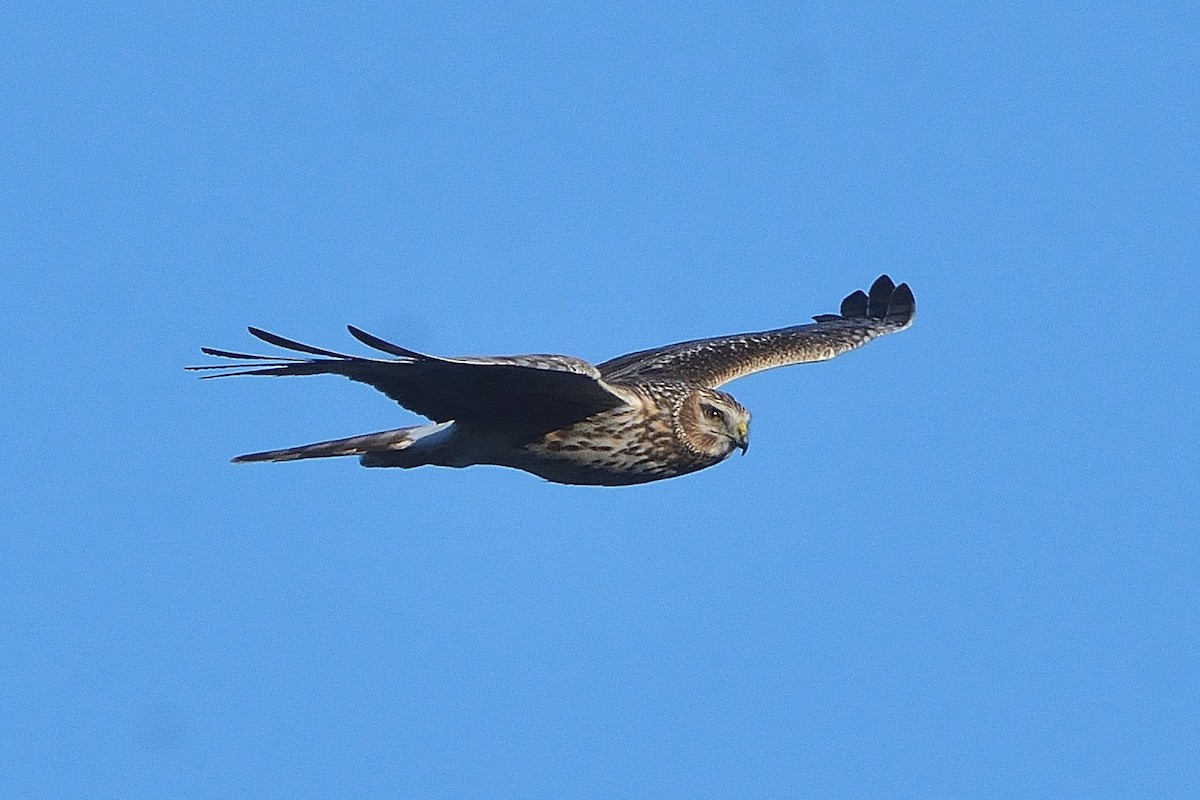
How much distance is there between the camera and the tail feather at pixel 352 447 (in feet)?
38.0

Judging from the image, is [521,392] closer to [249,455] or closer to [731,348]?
[249,455]

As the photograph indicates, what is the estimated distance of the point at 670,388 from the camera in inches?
475

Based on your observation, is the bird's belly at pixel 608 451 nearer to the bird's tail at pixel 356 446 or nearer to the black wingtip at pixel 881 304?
the bird's tail at pixel 356 446

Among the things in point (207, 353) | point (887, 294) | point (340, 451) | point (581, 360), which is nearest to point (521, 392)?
point (581, 360)

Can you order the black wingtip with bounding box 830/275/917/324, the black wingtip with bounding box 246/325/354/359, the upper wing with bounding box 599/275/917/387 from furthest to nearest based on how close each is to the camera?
1. the black wingtip with bounding box 830/275/917/324
2. the upper wing with bounding box 599/275/917/387
3. the black wingtip with bounding box 246/325/354/359

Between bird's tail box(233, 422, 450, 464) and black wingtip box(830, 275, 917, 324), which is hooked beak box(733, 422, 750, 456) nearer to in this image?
bird's tail box(233, 422, 450, 464)

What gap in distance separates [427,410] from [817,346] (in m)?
4.49

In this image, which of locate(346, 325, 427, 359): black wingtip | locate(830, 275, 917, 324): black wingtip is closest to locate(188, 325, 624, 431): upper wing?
locate(346, 325, 427, 359): black wingtip

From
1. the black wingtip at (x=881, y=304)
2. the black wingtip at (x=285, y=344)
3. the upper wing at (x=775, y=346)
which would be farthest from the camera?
the black wingtip at (x=881, y=304)

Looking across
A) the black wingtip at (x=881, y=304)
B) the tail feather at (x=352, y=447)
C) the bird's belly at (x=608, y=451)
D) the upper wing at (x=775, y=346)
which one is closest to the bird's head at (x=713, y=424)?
the bird's belly at (x=608, y=451)

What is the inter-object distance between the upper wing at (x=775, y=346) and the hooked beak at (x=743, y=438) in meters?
0.94

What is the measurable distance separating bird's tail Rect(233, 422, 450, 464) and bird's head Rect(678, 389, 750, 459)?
1.54 metres

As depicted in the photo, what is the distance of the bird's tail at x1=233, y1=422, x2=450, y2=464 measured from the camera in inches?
456

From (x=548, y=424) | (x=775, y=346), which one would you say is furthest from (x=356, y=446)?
(x=775, y=346)
